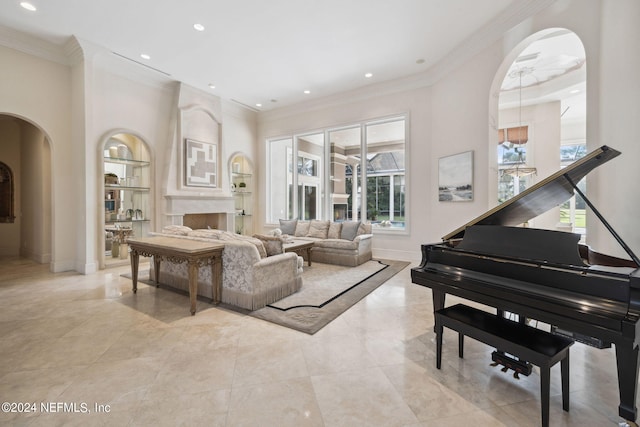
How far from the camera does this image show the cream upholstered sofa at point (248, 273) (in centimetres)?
321

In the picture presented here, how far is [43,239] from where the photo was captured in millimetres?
5598

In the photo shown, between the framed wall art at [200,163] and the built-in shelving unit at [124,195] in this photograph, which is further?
the framed wall art at [200,163]

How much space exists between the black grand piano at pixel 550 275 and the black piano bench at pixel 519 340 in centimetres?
12

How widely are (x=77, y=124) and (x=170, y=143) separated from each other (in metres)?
1.54

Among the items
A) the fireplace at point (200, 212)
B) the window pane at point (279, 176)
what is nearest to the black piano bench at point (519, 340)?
the fireplace at point (200, 212)

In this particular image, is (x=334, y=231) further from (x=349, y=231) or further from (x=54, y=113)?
(x=54, y=113)

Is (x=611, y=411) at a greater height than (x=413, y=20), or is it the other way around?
(x=413, y=20)

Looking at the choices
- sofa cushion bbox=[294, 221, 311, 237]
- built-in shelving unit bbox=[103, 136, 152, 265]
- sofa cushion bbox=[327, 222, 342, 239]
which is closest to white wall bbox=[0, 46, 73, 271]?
built-in shelving unit bbox=[103, 136, 152, 265]

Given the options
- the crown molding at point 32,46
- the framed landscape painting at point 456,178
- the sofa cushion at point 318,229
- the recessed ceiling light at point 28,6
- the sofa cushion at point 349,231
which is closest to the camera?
the recessed ceiling light at point 28,6

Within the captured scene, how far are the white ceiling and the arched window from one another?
3511 mm

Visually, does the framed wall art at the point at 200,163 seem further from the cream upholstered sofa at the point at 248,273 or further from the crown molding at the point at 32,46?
the cream upholstered sofa at the point at 248,273

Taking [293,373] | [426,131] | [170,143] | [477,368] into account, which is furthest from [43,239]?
[426,131]

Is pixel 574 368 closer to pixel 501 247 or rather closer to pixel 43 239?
pixel 501 247

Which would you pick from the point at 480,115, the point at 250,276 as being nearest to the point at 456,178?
the point at 480,115
